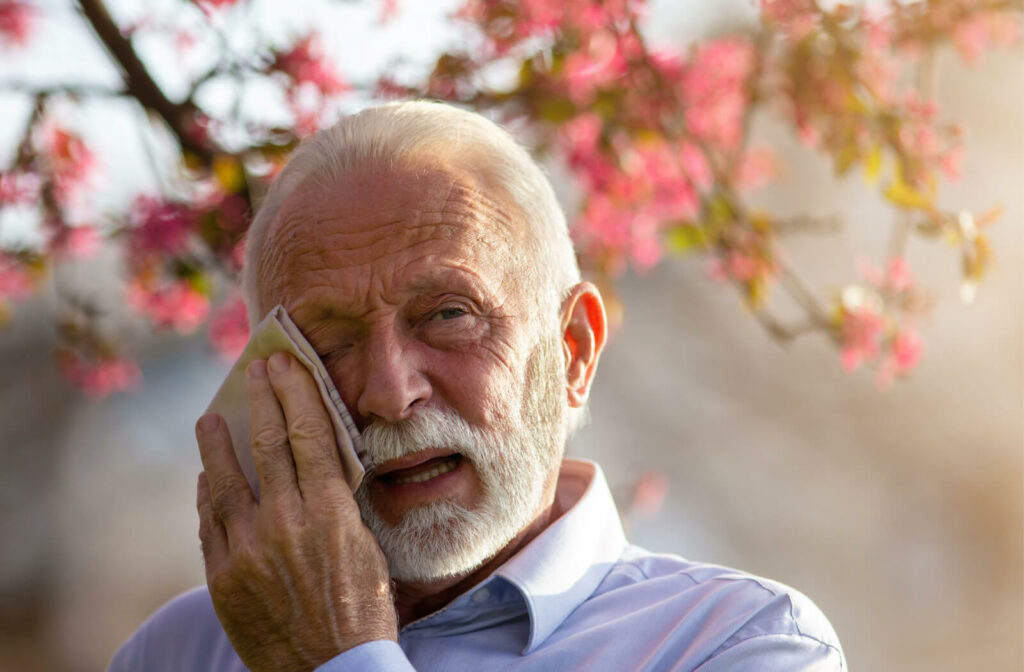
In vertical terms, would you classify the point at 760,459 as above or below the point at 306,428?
below

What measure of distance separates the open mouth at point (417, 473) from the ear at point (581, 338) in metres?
0.43

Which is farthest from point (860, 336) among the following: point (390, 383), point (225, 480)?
point (225, 480)

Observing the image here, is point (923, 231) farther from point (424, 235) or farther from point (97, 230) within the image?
point (97, 230)

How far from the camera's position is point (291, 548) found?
72.9 inches

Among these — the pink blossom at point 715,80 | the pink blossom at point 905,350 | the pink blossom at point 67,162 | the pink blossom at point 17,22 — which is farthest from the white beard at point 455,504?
the pink blossom at point 17,22

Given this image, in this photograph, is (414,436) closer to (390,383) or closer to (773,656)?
(390,383)

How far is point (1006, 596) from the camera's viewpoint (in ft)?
31.4

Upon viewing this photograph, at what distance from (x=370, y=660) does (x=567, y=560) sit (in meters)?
0.56

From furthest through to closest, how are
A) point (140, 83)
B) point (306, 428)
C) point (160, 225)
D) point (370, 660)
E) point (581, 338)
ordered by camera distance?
1. point (160, 225)
2. point (140, 83)
3. point (581, 338)
4. point (306, 428)
5. point (370, 660)

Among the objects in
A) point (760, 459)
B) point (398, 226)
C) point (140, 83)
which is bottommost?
point (760, 459)

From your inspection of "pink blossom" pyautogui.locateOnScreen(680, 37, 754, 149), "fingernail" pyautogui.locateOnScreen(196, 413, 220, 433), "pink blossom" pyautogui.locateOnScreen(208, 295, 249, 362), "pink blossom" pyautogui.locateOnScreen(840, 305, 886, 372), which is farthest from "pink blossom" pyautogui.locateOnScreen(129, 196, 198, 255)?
"pink blossom" pyautogui.locateOnScreen(840, 305, 886, 372)

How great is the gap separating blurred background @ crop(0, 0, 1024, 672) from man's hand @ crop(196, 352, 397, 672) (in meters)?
6.96

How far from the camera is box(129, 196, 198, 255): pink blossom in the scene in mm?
3311

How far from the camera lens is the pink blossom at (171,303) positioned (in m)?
3.57
